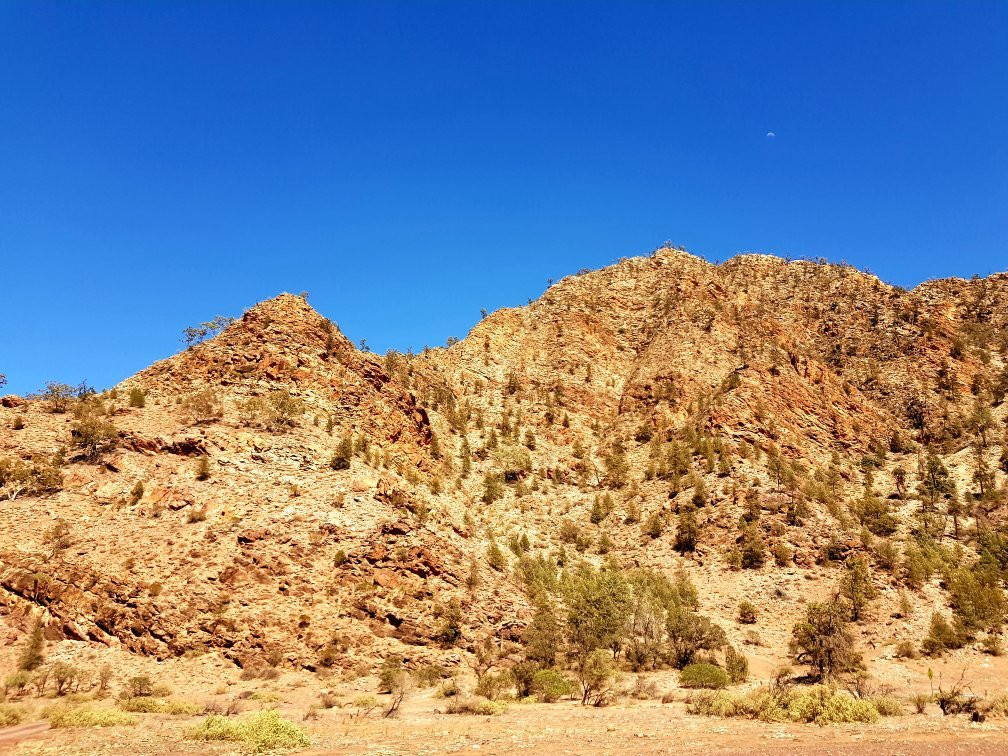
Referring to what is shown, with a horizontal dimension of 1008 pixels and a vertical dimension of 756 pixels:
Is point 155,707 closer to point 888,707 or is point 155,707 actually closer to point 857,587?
point 888,707

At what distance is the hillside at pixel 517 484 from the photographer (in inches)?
966

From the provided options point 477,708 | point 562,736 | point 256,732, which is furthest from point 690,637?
point 256,732

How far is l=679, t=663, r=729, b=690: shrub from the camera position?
2342 centimetres

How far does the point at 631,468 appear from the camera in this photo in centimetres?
4519

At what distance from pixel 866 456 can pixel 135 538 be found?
152 feet

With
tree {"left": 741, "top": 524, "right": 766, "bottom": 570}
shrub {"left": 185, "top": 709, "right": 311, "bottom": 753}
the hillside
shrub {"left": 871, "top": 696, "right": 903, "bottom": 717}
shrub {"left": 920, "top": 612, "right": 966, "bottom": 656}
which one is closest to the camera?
shrub {"left": 185, "top": 709, "right": 311, "bottom": 753}

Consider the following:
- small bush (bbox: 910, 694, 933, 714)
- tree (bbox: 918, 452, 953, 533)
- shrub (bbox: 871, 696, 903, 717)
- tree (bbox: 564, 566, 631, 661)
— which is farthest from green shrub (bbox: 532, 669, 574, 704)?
tree (bbox: 918, 452, 953, 533)

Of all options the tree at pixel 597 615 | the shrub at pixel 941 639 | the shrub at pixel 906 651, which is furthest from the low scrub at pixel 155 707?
the shrub at pixel 941 639

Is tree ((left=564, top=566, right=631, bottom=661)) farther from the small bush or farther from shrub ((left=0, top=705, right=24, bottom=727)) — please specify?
shrub ((left=0, top=705, right=24, bottom=727))

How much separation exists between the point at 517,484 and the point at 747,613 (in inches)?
652

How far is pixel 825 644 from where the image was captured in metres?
24.6

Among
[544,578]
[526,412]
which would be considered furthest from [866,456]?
[544,578]

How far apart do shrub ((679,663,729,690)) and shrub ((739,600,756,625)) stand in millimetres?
7844

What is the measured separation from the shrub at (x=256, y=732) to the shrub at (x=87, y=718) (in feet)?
7.06
